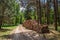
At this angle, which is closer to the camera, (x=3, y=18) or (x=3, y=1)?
(x=3, y=1)

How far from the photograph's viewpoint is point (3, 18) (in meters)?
35.1

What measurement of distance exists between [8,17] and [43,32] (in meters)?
19.8

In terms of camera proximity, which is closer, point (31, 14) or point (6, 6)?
point (6, 6)

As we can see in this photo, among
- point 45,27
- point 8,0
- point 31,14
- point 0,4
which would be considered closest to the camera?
point 45,27

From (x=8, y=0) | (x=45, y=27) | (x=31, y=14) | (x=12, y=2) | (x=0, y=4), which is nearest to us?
(x=45, y=27)

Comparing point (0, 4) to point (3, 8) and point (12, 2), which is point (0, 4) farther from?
point (12, 2)

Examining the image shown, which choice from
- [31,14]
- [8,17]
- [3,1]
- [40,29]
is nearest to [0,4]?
[3,1]

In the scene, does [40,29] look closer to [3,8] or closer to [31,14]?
[3,8]

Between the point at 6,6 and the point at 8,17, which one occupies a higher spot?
the point at 6,6

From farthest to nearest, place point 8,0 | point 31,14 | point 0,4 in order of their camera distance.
Result: point 31,14, point 8,0, point 0,4

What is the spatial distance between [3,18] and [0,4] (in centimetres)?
439

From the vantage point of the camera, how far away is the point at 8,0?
111 feet

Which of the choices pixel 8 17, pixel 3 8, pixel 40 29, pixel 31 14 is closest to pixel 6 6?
pixel 3 8

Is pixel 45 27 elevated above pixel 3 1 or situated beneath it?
situated beneath
